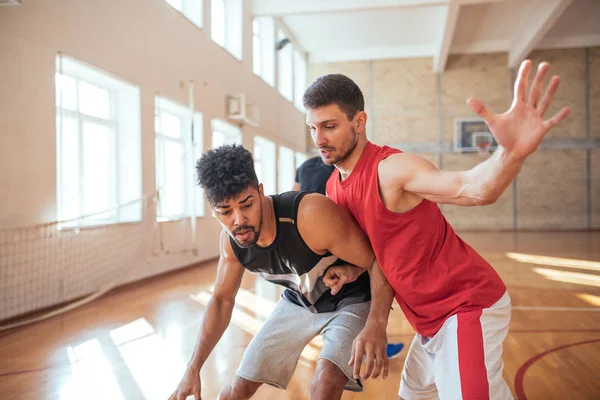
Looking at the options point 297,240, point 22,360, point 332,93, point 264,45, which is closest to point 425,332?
point 297,240

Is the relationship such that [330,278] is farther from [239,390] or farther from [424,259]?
[239,390]

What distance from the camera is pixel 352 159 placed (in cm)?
190

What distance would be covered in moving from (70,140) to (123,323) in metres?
2.49

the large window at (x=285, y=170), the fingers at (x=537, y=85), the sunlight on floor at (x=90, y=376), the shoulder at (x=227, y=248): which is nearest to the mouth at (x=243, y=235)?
the shoulder at (x=227, y=248)

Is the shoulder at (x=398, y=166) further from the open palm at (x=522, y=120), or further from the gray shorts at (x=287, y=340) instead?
the gray shorts at (x=287, y=340)

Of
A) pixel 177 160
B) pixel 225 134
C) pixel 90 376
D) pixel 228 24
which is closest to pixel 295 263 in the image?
pixel 90 376

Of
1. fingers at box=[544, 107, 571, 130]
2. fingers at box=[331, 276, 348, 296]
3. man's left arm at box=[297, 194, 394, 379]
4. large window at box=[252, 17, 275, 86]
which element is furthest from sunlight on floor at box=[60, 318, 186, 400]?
large window at box=[252, 17, 275, 86]

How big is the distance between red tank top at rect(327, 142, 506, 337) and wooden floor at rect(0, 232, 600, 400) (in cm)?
125

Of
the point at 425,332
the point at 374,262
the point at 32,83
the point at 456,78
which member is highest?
the point at 456,78

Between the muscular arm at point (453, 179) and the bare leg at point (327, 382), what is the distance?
2.38 ft

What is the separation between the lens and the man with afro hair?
1.84m

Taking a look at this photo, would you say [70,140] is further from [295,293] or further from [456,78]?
[456,78]

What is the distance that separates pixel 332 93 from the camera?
1889 millimetres

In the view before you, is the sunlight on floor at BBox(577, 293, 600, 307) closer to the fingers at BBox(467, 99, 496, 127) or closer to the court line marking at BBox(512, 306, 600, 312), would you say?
the court line marking at BBox(512, 306, 600, 312)
